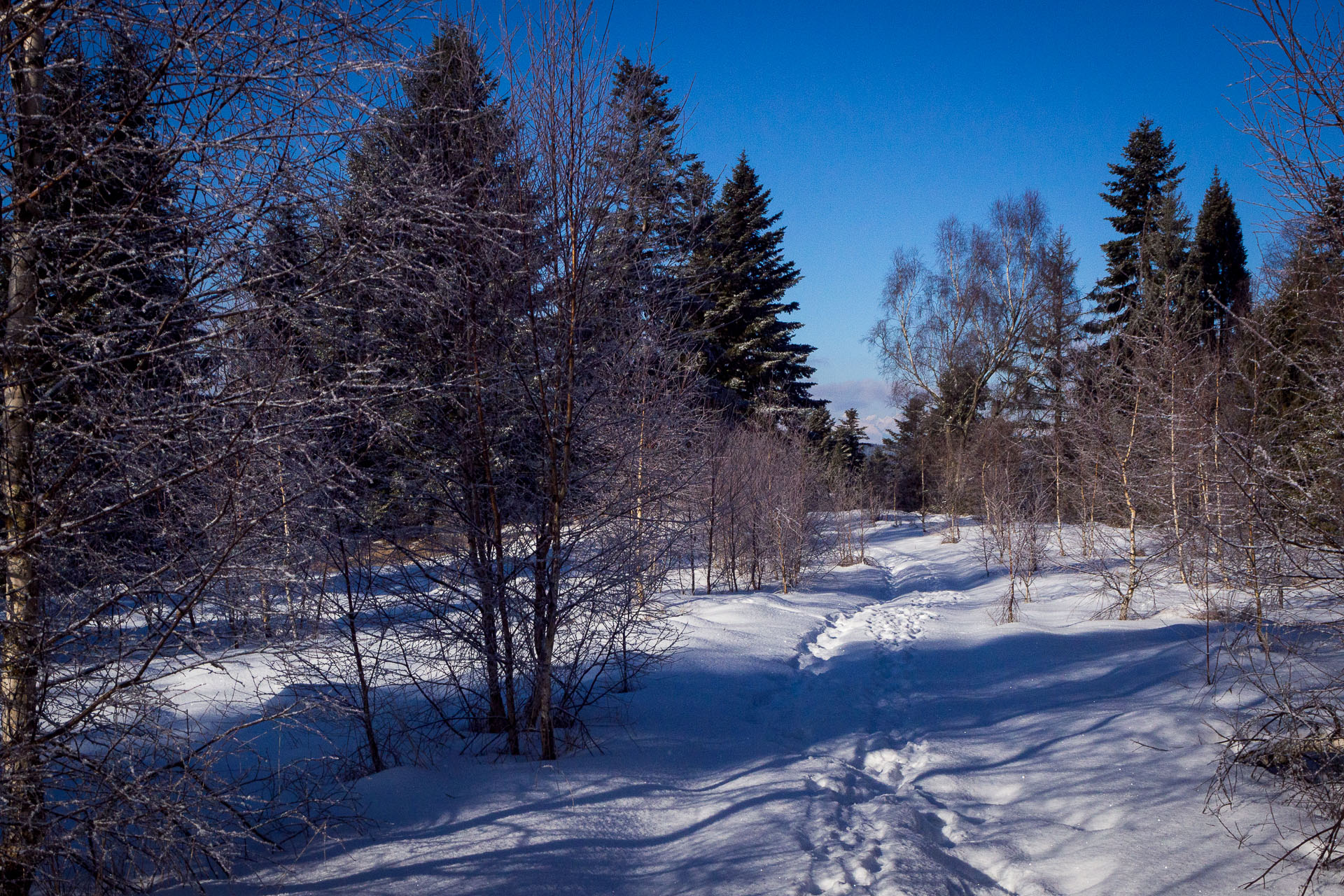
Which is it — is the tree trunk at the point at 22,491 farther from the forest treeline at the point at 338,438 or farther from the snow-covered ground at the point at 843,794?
the snow-covered ground at the point at 843,794

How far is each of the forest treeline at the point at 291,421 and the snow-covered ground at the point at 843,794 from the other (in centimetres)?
54

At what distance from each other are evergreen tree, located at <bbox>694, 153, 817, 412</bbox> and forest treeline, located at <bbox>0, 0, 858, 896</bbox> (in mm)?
17289

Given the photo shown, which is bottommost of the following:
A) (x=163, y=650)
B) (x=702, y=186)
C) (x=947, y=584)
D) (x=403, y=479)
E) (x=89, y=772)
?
(x=947, y=584)

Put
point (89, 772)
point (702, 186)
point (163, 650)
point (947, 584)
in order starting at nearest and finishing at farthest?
point (89, 772)
point (163, 650)
point (702, 186)
point (947, 584)

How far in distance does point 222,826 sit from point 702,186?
194 inches

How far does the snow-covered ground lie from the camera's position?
354 centimetres

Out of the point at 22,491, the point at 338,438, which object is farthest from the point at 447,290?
the point at 22,491

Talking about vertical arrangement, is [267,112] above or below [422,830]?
above

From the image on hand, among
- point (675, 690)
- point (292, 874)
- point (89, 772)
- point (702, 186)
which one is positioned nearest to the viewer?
point (89, 772)

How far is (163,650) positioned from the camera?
2.58 metres

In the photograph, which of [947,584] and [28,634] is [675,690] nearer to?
[28,634]

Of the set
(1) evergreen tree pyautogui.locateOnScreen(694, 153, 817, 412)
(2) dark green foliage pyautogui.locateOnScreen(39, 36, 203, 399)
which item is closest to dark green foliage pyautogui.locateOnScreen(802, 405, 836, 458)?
(1) evergreen tree pyautogui.locateOnScreen(694, 153, 817, 412)

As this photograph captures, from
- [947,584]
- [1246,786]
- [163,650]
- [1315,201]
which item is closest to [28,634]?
[163,650]

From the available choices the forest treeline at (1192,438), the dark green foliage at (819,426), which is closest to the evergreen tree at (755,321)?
the dark green foliage at (819,426)
